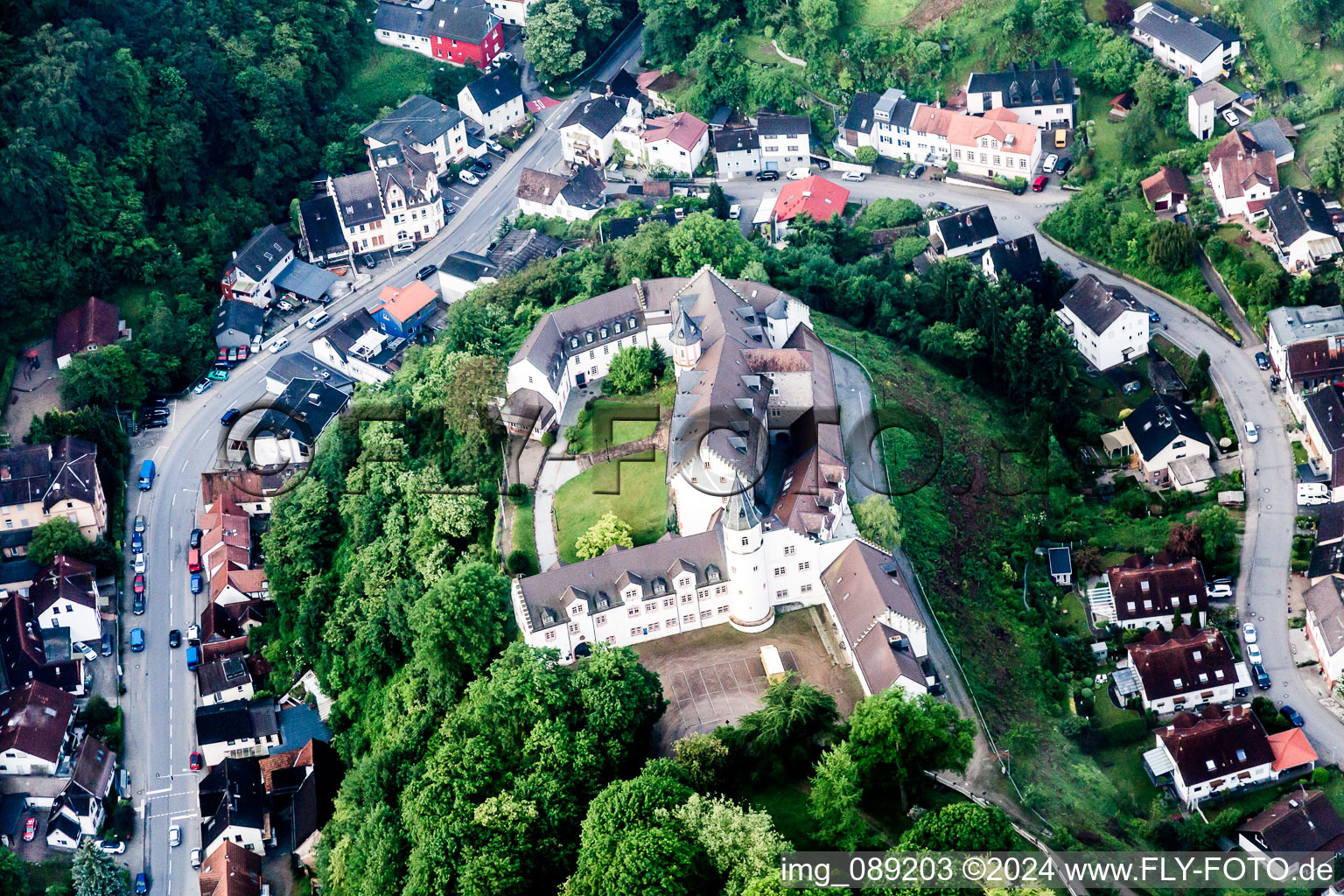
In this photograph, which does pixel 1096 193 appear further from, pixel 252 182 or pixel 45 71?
pixel 45 71

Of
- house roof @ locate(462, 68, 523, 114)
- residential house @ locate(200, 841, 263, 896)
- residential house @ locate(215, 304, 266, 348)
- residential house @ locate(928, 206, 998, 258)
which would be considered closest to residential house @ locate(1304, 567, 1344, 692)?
residential house @ locate(928, 206, 998, 258)

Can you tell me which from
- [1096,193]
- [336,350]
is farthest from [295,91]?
[1096,193]

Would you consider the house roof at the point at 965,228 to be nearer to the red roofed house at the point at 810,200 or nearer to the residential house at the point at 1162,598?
the red roofed house at the point at 810,200

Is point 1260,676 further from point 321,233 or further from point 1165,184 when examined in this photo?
point 321,233

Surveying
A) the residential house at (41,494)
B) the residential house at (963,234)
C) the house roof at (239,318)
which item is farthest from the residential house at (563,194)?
the residential house at (41,494)

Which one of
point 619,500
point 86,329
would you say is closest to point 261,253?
point 86,329

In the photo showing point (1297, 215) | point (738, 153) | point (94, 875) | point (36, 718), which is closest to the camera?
point (94, 875)
